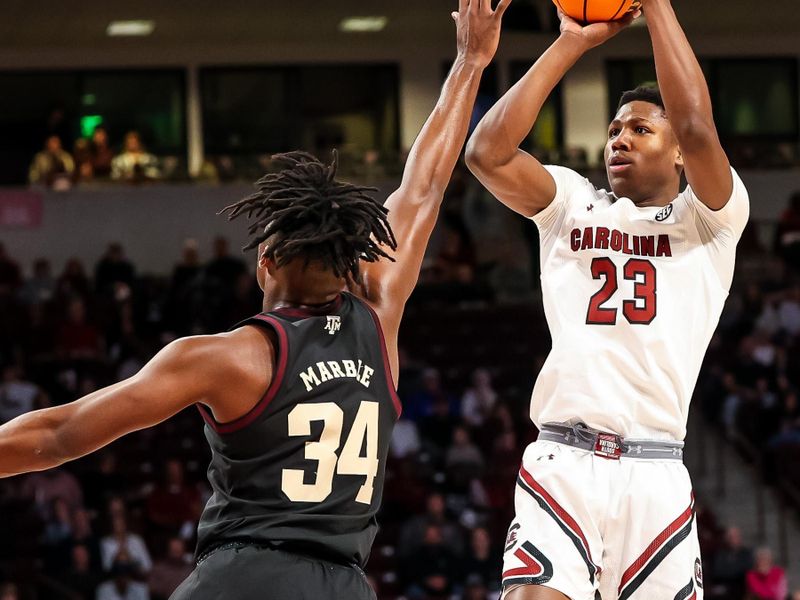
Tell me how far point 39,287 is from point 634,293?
12.8 m

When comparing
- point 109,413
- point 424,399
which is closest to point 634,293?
point 109,413

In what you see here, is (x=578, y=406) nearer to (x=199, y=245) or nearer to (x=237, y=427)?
(x=237, y=427)

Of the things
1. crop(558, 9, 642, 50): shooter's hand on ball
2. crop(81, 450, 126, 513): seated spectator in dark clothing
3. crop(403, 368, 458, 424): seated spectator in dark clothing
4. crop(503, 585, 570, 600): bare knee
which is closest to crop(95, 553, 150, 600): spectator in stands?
crop(81, 450, 126, 513): seated spectator in dark clothing

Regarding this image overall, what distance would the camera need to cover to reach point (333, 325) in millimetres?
3371

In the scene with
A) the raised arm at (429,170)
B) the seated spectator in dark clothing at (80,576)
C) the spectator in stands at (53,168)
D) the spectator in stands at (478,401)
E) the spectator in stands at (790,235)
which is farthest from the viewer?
the spectator in stands at (53,168)

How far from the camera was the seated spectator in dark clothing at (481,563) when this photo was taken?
38.8 feet

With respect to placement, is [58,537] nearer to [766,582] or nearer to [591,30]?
[766,582]

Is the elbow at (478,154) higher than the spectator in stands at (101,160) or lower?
lower

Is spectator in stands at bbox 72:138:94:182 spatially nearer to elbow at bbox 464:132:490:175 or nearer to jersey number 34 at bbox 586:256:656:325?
elbow at bbox 464:132:490:175

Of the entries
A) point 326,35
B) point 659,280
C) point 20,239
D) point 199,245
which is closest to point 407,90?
point 326,35

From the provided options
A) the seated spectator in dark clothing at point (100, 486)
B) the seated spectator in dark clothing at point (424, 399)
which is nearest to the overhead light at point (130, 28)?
the seated spectator in dark clothing at point (424, 399)

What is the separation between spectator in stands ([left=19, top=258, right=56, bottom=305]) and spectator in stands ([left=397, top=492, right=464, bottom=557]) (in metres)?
5.74

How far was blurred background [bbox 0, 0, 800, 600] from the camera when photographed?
12438 millimetres

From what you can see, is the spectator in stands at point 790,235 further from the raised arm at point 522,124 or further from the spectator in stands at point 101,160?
the raised arm at point 522,124
